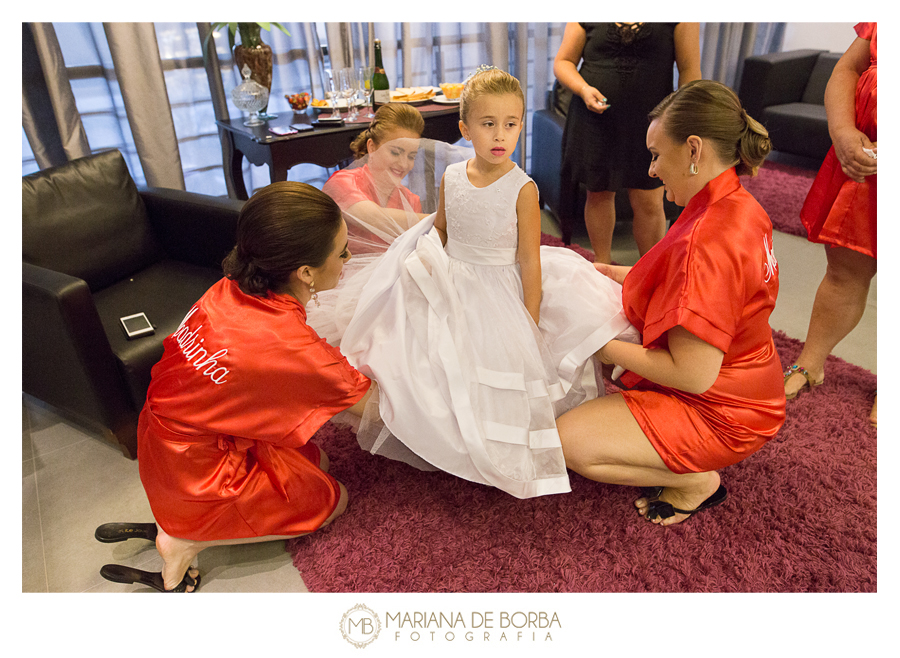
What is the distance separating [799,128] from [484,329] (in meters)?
3.58

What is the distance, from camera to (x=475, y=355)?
1.47 m

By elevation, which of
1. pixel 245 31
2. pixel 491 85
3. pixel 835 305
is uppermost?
pixel 245 31

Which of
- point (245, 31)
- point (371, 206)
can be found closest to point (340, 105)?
point (245, 31)

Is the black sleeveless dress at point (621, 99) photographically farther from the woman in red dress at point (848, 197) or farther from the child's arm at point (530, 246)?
the child's arm at point (530, 246)

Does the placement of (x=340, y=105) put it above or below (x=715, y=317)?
above

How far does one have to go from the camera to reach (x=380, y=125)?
1.81m

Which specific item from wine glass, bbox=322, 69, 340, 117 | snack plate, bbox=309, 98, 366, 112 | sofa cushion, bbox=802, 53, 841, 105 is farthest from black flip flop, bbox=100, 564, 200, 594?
sofa cushion, bbox=802, 53, 841, 105

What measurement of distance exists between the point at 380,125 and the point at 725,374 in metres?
1.20

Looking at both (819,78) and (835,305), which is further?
(819,78)

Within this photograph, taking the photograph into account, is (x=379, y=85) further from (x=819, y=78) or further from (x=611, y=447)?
(x=819, y=78)

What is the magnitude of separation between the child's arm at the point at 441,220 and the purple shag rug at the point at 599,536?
705mm
